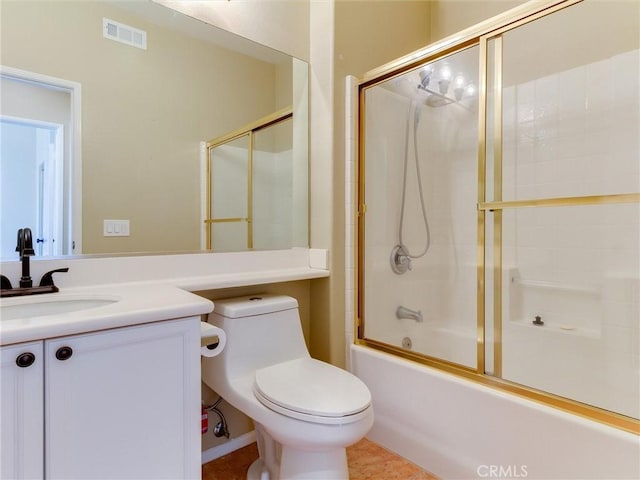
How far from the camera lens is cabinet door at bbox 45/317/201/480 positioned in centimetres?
87

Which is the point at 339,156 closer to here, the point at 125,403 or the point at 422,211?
the point at 422,211

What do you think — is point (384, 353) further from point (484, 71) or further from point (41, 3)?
point (41, 3)

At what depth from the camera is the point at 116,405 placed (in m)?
0.94

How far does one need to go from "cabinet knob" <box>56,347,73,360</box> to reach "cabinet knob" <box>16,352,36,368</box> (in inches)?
1.8

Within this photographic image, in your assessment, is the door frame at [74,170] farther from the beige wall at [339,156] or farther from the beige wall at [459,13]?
the beige wall at [459,13]

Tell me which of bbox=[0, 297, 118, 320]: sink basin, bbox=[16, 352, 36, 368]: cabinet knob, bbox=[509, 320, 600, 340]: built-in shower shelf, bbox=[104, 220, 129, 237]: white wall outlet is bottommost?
bbox=[509, 320, 600, 340]: built-in shower shelf

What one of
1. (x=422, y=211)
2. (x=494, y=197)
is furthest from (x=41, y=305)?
(x=422, y=211)

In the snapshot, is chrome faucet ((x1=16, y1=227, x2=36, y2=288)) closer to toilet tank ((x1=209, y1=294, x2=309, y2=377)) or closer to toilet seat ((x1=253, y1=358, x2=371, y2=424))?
toilet tank ((x1=209, y1=294, x2=309, y2=377))

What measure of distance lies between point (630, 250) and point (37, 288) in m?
2.45

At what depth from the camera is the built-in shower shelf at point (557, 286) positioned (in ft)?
6.37

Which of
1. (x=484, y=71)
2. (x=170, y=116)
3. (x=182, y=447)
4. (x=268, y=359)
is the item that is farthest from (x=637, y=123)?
(x=182, y=447)

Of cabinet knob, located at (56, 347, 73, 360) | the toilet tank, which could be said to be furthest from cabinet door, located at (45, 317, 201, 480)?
the toilet tank


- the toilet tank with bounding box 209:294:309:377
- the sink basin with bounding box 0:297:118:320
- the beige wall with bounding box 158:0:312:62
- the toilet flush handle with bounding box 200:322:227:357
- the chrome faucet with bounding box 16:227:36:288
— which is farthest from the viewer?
the beige wall with bounding box 158:0:312:62

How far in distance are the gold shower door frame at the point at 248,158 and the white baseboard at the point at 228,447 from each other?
899mm
